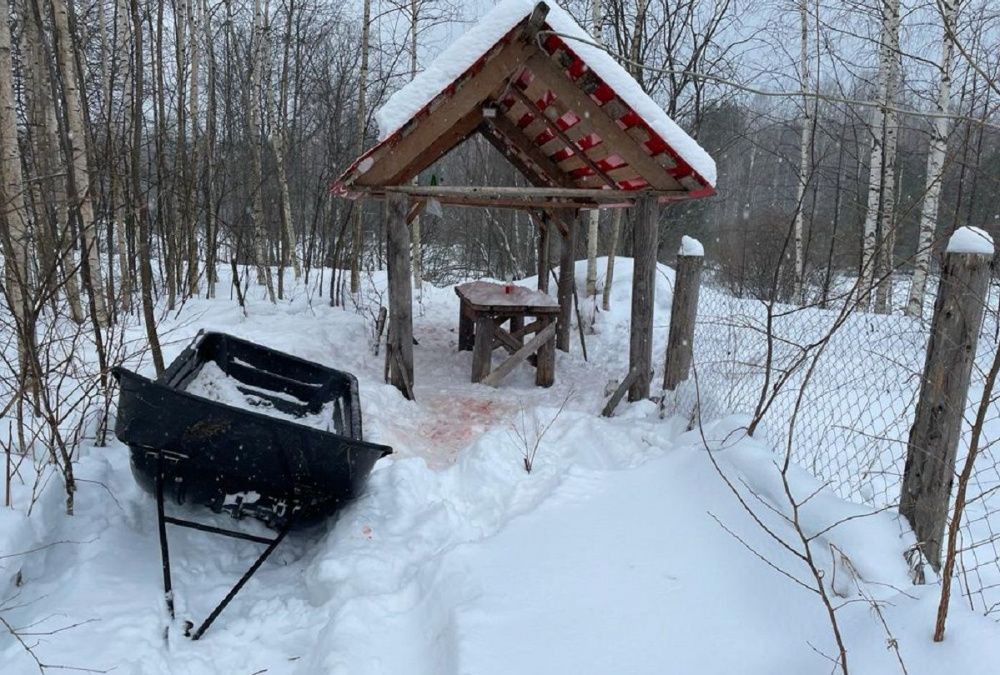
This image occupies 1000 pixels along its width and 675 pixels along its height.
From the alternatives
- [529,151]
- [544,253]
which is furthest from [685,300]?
[544,253]

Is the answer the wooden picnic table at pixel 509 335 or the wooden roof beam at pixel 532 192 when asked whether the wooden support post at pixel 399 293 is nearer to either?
the wooden roof beam at pixel 532 192

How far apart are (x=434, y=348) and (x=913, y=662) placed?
658 centimetres

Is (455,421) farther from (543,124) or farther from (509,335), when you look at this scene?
(543,124)

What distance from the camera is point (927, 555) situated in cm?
220

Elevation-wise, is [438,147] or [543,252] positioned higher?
[438,147]

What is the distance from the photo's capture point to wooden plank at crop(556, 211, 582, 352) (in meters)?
7.37

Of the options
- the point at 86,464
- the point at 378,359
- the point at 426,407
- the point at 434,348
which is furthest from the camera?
the point at 434,348

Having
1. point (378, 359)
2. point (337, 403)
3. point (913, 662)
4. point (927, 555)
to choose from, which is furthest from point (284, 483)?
point (378, 359)

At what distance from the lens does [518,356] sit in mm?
6352

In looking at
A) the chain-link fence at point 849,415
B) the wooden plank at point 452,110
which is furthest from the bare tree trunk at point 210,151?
the chain-link fence at point 849,415

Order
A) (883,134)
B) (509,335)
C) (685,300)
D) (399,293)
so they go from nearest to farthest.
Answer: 1. (685,300)
2. (399,293)
3. (509,335)
4. (883,134)

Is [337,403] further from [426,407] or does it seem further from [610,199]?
[610,199]

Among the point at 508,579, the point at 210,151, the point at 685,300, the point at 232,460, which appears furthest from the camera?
the point at 210,151

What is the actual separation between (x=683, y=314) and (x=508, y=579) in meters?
2.84
